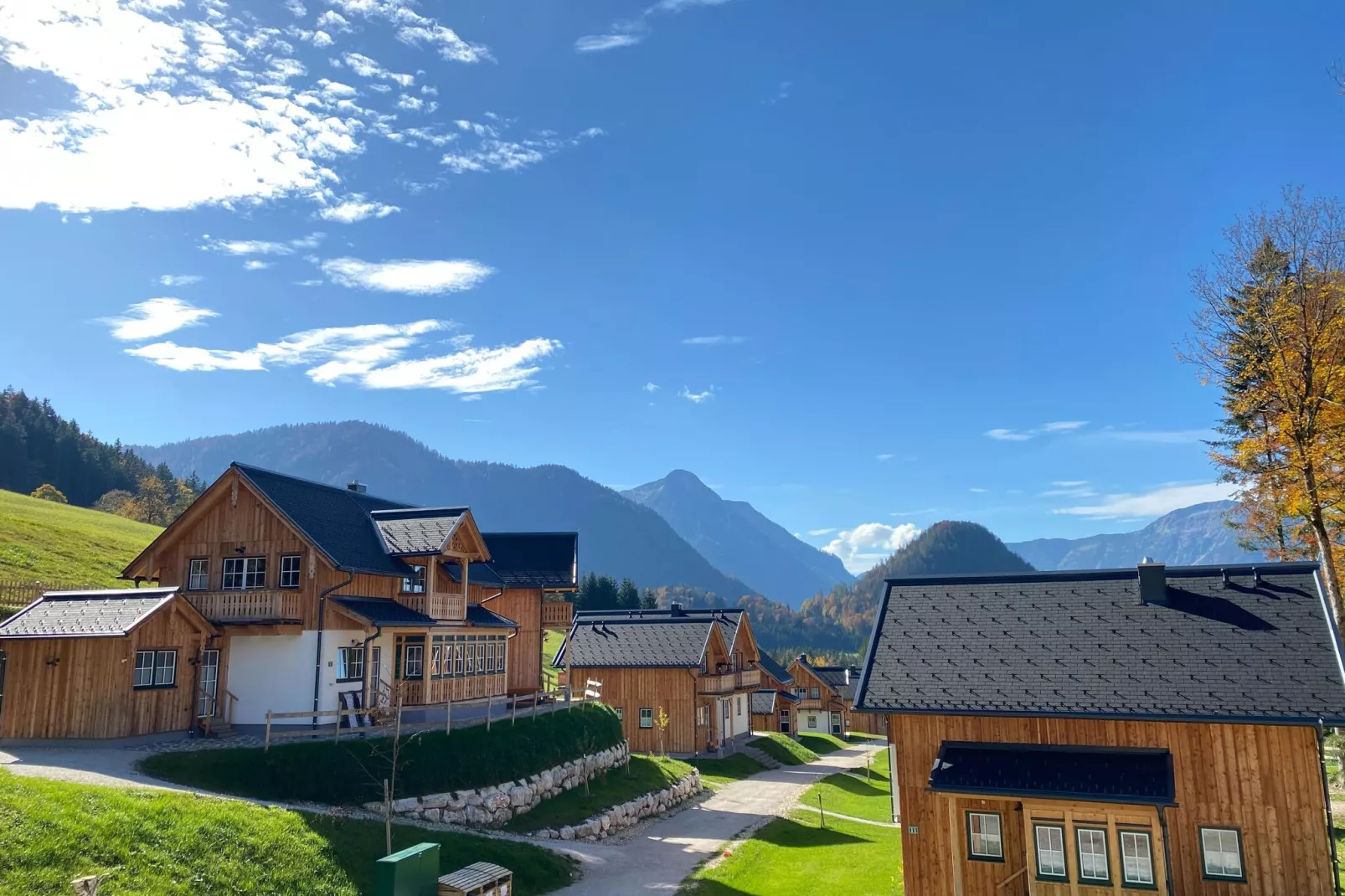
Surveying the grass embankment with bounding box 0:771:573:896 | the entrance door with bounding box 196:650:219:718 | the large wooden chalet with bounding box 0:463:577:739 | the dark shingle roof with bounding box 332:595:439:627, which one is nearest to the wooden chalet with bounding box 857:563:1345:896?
the grass embankment with bounding box 0:771:573:896

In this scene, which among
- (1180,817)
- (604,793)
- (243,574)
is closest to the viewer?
(1180,817)

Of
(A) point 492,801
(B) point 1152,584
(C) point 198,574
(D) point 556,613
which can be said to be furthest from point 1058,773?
(D) point 556,613

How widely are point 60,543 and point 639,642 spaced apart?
41.0 metres

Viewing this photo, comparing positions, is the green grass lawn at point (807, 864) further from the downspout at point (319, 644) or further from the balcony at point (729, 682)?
the balcony at point (729, 682)

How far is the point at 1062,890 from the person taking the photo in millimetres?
17312

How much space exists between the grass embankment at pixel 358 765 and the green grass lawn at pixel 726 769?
1503cm

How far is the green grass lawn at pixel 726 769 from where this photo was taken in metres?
43.5

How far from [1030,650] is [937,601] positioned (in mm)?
3062

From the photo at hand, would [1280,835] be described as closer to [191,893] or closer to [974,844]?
[974,844]

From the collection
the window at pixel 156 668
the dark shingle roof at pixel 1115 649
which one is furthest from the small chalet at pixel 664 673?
the dark shingle roof at pixel 1115 649

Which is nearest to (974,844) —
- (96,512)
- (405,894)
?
(405,894)

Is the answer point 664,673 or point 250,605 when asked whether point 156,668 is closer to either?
point 250,605

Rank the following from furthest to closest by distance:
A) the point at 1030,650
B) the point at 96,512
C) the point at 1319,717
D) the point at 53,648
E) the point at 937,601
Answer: the point at 96,512 < the point at 53,648 < the point at 937,601 < the point at 1030,650 < the point at 1319,717

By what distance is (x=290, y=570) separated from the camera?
30.3m
